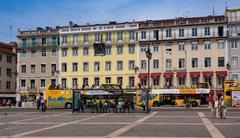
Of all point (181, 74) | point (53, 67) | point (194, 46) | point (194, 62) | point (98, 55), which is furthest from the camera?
point (53, 67)

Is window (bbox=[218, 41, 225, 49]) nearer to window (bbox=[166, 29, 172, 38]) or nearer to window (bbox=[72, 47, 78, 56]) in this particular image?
window (bbox=[166, 29, 172, 38])

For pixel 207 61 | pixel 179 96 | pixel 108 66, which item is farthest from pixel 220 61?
pixel 108 66

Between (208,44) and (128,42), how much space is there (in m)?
13.9

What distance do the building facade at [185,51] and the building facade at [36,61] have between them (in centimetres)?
1721

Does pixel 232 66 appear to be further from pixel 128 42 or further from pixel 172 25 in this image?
pixel 128 42

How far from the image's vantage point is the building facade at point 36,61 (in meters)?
78.7

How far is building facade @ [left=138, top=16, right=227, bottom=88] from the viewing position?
6906 centimetres

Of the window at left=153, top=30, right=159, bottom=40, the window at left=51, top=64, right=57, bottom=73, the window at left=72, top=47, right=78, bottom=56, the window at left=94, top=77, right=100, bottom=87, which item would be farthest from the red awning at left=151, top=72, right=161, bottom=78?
the window at left=51, top=64, right=57, bottom=73

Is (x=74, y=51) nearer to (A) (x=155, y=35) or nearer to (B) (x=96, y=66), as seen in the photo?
(B) (x=96, y=66)

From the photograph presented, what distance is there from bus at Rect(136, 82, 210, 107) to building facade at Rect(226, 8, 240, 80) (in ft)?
40.7

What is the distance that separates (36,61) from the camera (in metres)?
80.1

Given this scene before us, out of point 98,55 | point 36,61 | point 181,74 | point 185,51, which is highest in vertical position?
point 185,51

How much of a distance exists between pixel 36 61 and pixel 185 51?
93.6ft

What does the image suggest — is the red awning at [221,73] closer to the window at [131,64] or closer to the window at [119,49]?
the window at [131,64]
